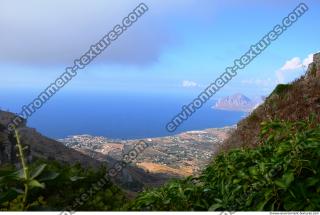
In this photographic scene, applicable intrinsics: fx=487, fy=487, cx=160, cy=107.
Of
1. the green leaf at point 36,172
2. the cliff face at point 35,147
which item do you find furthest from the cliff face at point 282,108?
the cliff face at point 35,147

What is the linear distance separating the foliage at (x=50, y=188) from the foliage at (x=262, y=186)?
426 millimetres

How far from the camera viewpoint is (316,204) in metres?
4.88

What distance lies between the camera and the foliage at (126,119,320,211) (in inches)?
198

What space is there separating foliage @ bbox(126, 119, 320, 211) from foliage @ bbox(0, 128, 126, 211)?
1.40ft

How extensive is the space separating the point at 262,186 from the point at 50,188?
7.57 feet

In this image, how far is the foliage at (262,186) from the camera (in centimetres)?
503

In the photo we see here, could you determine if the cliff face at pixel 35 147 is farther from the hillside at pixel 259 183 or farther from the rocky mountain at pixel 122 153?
the hillside at pixel 259 183

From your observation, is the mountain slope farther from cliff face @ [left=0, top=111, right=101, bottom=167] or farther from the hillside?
cliff face @ [left=0, top=111, right=101, bottom=167]

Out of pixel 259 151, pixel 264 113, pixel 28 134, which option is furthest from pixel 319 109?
pixel 28 134

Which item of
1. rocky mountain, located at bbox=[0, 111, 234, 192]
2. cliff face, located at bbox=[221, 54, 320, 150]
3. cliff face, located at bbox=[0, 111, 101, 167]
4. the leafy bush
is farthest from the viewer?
rocky mountain, located at bbox=[0, 111, 234, 192]

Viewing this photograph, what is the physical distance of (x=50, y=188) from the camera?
537cm

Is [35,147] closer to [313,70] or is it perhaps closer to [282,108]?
[313,70]

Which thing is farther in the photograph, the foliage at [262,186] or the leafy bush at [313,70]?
the leafy bush at [313,70]

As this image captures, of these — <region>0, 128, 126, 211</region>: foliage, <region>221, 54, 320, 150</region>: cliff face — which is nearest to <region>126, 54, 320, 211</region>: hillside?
<region>0, 128, 126, 211</region>: foliage
